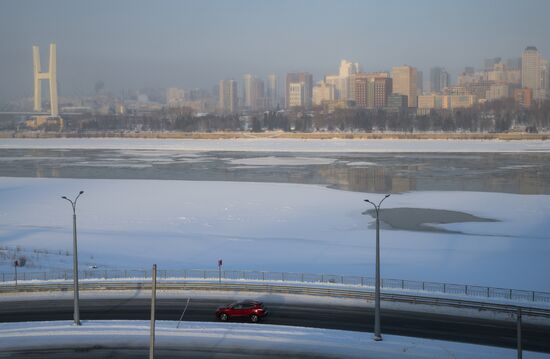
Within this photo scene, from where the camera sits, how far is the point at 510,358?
959cm

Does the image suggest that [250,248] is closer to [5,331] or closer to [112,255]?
[112,255]

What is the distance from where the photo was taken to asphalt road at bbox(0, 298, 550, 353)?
10703 mm

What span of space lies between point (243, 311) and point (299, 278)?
3513 mm

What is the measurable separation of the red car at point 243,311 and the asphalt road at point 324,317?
0.63 feet

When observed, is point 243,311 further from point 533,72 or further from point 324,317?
point 533,72

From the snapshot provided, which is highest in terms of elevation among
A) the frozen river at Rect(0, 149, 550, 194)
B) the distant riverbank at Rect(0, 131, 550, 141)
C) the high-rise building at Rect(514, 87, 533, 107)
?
the high-rise building at Rect(514, 87, 533, 107)

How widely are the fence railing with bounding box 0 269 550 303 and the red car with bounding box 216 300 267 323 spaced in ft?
8.57

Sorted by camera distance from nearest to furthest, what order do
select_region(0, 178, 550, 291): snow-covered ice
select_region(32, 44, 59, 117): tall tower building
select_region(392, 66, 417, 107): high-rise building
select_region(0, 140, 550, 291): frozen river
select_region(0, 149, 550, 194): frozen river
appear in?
select_region(0, 178, 550, 291): snow-covered ice < select_region(0, 140, 550, 291): frozen river < select_region(0, 149, 550, 194): frozen river < select_region(32, 44, 59, 117): tall tower building < select_region(392, 66, 417, 107): high-rise building

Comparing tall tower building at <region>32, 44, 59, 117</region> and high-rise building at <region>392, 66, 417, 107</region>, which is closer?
tall tower building at <region>32, 44, 59, 117</region>

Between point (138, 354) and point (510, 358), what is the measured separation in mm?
5112

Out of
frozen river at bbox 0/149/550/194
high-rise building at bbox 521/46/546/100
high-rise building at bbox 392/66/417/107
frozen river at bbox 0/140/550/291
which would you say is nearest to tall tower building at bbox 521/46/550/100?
high-rise building at bbox 521/46/546/100

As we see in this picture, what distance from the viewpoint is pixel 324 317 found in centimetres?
1180

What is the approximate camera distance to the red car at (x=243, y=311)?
37.8ft

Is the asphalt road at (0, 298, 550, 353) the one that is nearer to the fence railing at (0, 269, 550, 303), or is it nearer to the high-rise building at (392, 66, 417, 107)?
the fence railing at (0, 269, 550, 303)
